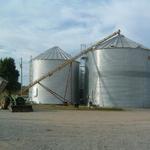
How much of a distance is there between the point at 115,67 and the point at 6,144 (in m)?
56.3

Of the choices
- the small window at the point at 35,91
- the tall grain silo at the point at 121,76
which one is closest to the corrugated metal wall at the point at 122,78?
→ the tall grain silo at the point at 121,76

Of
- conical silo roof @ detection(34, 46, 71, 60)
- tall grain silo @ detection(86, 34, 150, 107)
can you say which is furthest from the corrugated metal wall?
conical silo roof @ detection(34, 46, 71, 60)

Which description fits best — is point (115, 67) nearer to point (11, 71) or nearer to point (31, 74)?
point (31, 74)

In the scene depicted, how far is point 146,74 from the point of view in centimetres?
7350

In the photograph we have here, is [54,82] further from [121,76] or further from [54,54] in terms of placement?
[121,76]

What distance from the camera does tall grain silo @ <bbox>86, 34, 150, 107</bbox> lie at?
72.4 m

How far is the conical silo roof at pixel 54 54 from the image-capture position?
282ft

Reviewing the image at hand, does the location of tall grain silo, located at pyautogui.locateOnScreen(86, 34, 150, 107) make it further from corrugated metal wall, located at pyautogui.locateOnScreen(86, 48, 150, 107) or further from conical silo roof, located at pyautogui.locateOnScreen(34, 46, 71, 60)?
conical silo roof, located at pyautogui.locateOnScreen(34, 46, 71, 60)

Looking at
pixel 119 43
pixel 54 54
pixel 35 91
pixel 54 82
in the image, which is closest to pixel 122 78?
pixel 119 43

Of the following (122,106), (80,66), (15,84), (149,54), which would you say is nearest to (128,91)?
(122,106)

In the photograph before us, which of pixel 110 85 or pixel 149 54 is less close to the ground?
pixel 149 54

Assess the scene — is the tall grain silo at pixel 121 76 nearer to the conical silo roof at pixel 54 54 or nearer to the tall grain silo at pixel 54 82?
the tall grain silo at pixel 54 82

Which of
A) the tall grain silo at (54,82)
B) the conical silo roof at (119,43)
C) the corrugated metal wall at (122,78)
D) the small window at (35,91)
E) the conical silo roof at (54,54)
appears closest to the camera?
the corrugated metal wall at (122,78)

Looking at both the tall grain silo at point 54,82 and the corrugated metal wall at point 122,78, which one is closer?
the corrugated metal wall at point 122,78
